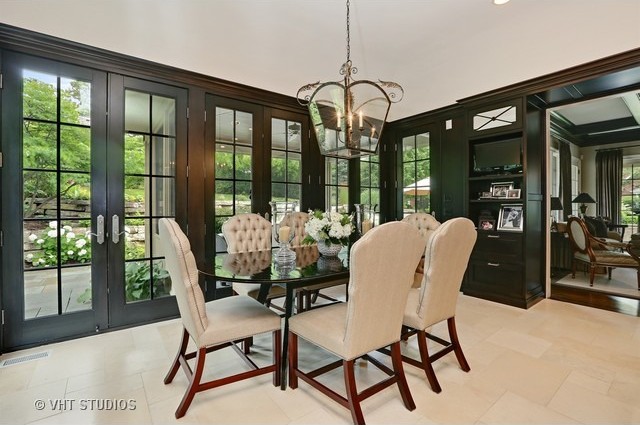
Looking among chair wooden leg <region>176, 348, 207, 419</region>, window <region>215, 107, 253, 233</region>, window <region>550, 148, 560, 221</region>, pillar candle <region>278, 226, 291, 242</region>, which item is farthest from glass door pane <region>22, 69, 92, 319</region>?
window <region>550, 148, 560, 221</region>

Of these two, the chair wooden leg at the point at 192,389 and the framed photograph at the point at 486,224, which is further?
the framed photograph at the point at 486,224

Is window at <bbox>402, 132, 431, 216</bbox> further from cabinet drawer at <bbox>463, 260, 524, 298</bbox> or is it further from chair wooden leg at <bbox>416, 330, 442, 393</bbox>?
chair wooden leg at <bbox>416, 330, 442, 393</bbox>

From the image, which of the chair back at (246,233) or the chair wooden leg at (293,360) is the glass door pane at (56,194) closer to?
the chair back at (246,233)

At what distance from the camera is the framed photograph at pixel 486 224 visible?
13.0 ft

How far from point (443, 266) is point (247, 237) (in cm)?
183

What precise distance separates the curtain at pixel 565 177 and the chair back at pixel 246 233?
607 centimetres

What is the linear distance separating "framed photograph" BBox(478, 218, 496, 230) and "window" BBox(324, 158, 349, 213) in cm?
192

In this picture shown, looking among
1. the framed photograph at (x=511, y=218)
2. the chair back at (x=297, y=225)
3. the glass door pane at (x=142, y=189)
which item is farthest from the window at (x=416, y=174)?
the glass door pane at (x=142, y=189)

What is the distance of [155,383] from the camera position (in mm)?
2045

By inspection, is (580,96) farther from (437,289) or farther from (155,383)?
(155,383)

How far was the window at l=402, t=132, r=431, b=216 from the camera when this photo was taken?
476cm

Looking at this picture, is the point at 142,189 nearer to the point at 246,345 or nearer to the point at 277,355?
the point at 246,345

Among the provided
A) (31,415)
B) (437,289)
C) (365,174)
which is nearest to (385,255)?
(437,289)

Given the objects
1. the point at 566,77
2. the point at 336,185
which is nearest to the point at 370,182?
the point at 336,185
